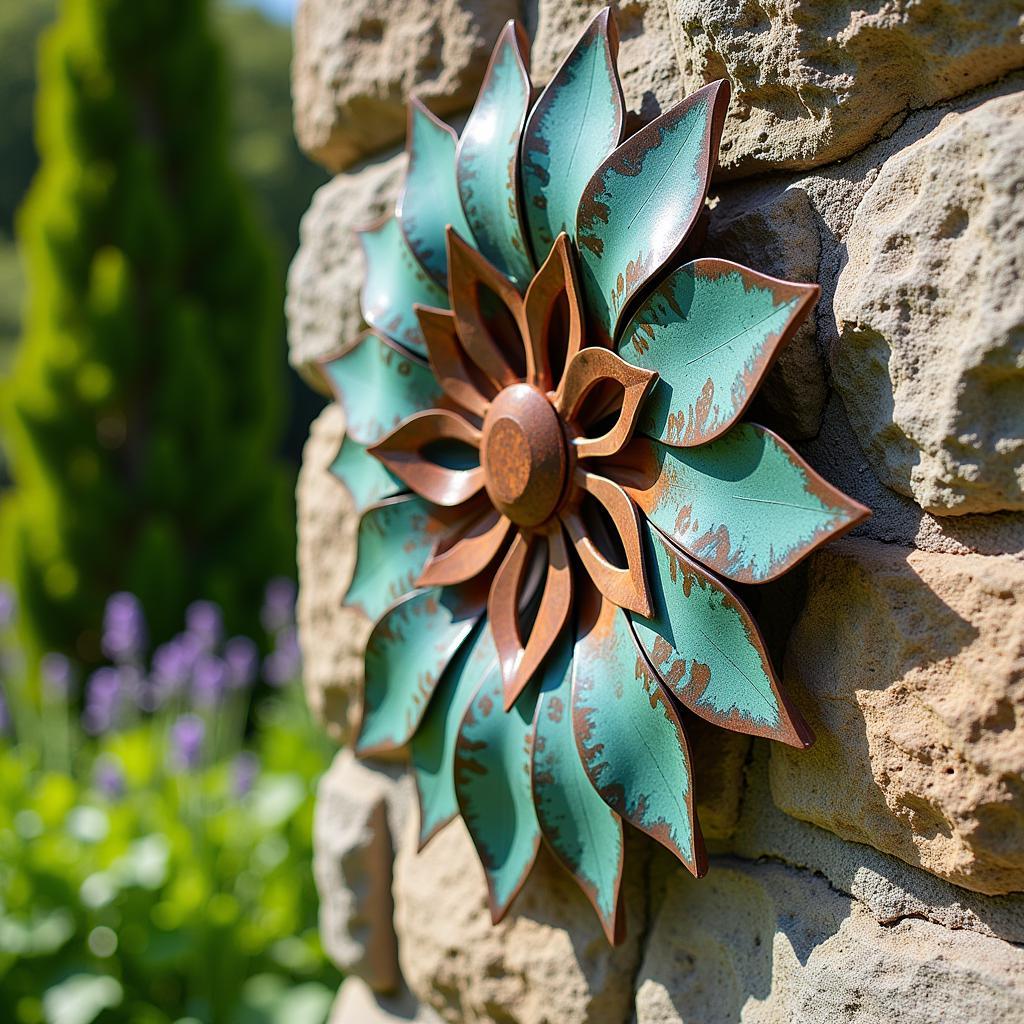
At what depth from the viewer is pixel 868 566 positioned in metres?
0.59

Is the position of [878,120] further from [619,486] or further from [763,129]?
[619,486]

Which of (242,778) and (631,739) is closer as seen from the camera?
(631,739)

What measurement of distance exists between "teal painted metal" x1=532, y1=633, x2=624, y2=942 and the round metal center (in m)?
0.09

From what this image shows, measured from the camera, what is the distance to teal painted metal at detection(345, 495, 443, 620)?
0.84m

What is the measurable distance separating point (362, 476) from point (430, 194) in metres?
0.25

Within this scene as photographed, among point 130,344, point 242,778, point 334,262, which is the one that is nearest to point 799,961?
point 334,262

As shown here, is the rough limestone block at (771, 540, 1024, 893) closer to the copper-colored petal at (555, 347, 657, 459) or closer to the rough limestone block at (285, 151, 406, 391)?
the copper-colored petal at (555, 347, 657, 459)

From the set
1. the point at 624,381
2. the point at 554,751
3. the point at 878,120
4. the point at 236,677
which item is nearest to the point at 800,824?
the point at 554,751

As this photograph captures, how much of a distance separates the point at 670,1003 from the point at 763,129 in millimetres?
582

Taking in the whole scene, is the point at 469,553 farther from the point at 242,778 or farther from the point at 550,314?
the point at 242,778

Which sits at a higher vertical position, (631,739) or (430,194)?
(430,194)

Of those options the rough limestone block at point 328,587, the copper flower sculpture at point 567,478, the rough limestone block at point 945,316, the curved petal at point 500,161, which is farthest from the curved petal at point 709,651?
the rough limestone block at point 328,587

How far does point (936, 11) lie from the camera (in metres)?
0.55

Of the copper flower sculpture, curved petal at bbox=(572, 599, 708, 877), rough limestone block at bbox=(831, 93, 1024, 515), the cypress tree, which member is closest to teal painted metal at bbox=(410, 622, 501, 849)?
the copper flower sculpture
